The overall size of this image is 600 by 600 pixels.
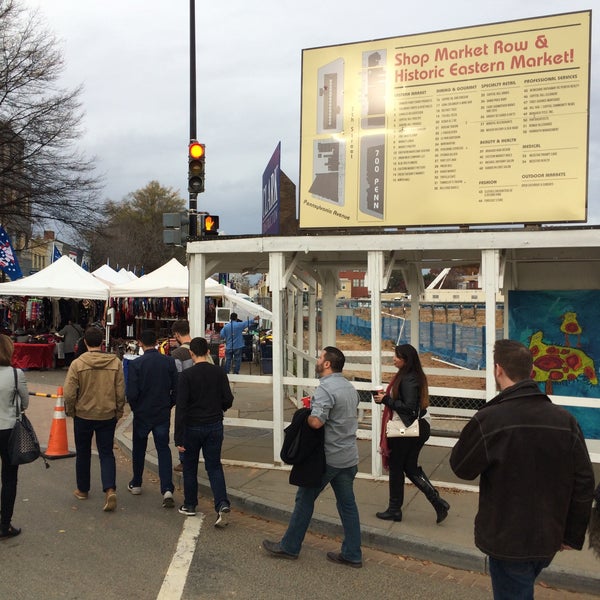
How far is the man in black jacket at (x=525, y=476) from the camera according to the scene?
284 cm

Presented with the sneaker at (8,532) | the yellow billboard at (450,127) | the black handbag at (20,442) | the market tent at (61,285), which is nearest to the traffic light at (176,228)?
the yellow billboard at (450,127)

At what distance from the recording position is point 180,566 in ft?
15.6

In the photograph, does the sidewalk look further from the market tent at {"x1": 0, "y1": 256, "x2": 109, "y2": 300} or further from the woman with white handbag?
the market tent at {"x1": 0, "y1": 256, "x2": 109, "y2": 300}

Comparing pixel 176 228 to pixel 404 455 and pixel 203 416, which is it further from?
pixel 404 455

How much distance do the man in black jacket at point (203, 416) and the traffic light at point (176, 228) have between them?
497 cm

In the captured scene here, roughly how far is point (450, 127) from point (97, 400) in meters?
4.71

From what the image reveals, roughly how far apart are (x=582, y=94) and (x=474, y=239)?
1788 millimetres

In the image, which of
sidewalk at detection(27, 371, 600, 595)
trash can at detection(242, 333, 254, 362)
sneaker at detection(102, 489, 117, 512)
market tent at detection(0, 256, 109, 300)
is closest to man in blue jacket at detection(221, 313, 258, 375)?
trash can at detection(242, 333, 254, 362)

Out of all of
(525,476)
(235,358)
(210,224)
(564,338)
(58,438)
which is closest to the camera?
(525,476)

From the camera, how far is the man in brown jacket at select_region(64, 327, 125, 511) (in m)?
→ 6.00

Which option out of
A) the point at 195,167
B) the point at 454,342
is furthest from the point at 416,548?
the point at 454,342

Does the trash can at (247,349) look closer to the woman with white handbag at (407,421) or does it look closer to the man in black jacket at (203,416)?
the man in black jacket at (203,416)

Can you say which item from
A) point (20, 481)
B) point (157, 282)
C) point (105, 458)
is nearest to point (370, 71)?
point (105, 458)

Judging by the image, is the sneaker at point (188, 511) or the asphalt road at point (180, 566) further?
the sneaker at point (188, 511)
